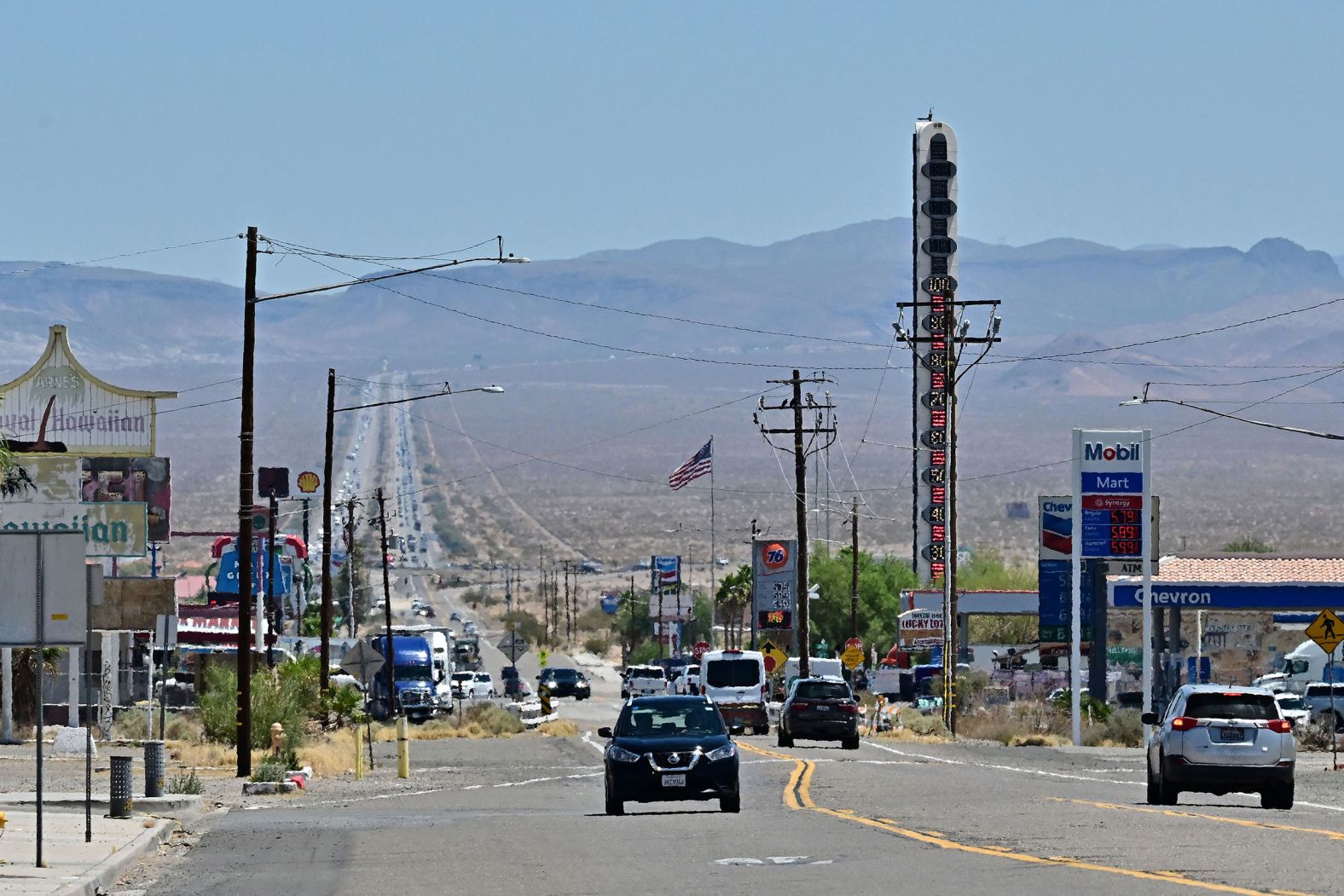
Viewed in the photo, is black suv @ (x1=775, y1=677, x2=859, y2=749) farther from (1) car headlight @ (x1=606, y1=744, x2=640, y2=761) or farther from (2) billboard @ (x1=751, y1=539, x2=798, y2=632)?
(2) billboard @ (x1=751, y1=539, x2=798, y2=632)

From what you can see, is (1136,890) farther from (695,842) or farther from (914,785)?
(914,785)

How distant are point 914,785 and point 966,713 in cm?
3435

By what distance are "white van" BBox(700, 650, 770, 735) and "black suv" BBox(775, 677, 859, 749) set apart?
8645 mm

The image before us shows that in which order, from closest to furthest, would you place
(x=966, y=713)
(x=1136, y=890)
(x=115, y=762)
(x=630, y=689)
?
(x=1136, y=890), (x=115, y=762), (x=966, y=713), (x=630, y=689)

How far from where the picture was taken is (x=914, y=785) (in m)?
32.2

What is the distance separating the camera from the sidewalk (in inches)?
699

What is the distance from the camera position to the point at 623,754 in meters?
26.0

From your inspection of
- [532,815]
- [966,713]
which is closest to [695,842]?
[532,815]

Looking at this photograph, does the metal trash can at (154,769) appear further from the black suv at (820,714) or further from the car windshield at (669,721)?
the black suv at (820,714)

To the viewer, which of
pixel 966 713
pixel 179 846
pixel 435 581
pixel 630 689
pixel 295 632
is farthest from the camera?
pixel 435 581

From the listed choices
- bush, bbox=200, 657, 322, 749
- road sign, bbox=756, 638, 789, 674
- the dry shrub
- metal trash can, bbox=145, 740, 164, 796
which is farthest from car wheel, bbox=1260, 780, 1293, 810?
road sign, bbox=756, 638, 789, 674

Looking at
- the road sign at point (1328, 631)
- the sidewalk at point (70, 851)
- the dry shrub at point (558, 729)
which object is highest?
the road sign at point (1328, 631)

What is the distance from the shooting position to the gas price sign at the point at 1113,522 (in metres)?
55.9

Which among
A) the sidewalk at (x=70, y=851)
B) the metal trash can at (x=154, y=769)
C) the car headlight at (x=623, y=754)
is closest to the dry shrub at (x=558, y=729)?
the metal trash can at (x=154, y=769)
